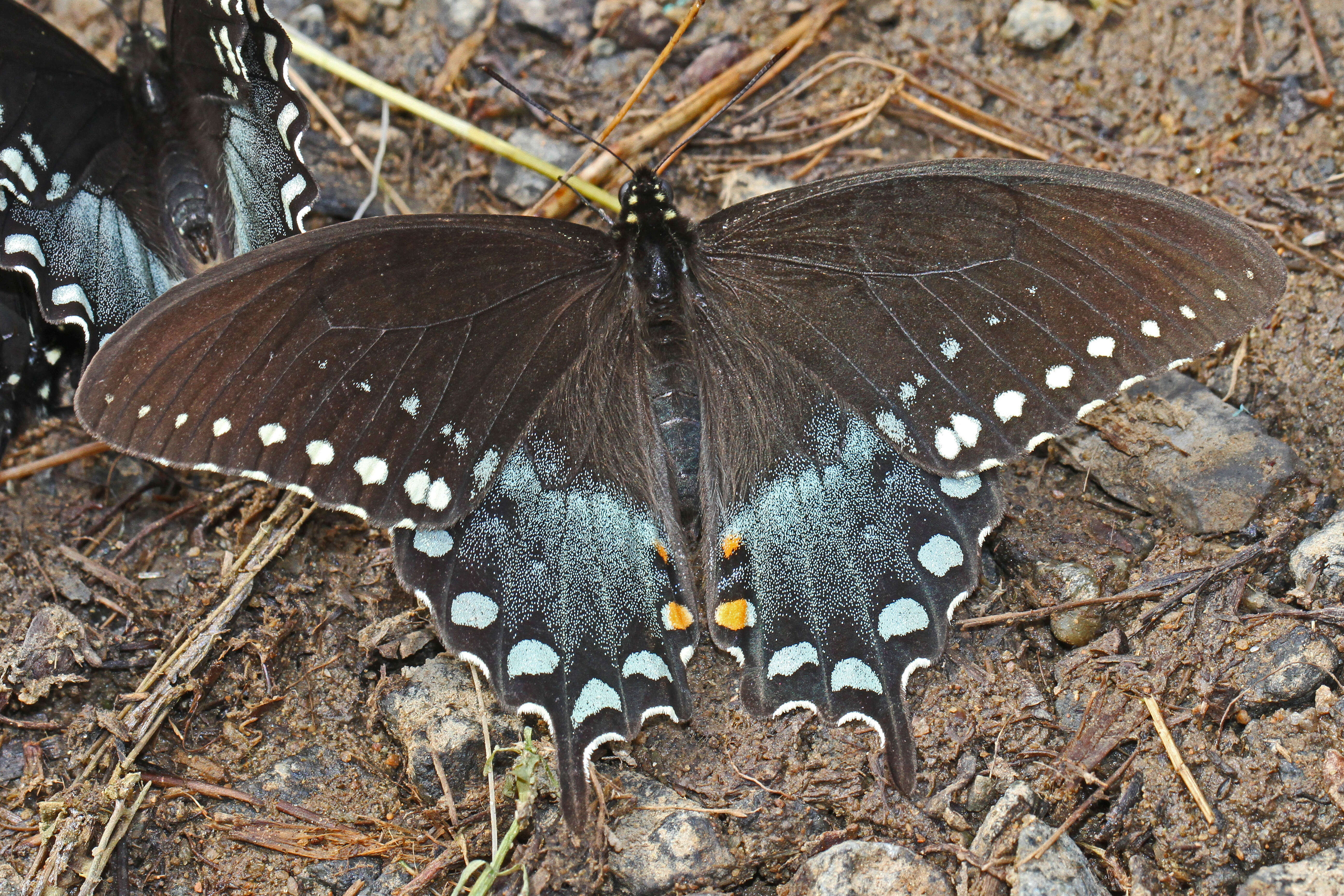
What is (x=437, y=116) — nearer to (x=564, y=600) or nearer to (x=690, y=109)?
(x=690, y=109)

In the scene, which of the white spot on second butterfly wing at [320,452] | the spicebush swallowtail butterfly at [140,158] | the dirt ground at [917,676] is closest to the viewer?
the white spot on second butterfly wing at [320,452]

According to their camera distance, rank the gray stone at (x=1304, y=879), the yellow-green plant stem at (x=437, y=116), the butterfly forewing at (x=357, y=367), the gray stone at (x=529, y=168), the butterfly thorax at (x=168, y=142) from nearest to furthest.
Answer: the gray stone at (x=1304, y=879) < the butterfly forewing at (x=357, y=367) < the butterfly thorax at (x=168, y=142) < the yellow-green plant stem at (x=437, y=116) < the gray stone at (x=529, y=168)

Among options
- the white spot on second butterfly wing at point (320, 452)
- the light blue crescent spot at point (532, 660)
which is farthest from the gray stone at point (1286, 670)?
the white spot on second butterfly wing at point (320, 452)

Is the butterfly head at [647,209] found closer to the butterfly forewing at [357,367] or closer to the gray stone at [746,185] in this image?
the butterfly forewing at [357,367]

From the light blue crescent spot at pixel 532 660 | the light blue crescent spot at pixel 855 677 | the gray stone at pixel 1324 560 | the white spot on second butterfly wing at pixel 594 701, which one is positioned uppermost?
the gray stone at pixel 1324 560

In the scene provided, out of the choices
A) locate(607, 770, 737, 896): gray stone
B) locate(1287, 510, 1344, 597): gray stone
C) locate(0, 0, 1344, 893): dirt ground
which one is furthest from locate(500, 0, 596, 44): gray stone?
locate(1287, 510, 1344, 597): gray stone

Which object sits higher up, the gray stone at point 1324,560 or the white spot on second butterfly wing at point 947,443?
the white spot on second butterfly wing at point 947,443

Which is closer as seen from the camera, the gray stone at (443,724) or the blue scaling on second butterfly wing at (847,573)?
the blue scaling on second butterfly wing at (847,573)
